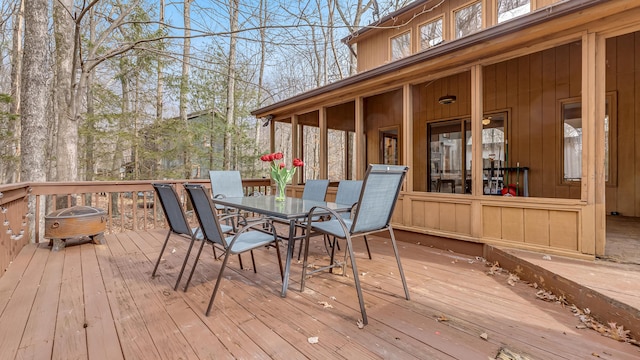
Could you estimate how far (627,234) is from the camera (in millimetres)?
3574

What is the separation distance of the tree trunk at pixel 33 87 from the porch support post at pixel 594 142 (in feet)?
23.3

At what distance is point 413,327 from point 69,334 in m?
2.21

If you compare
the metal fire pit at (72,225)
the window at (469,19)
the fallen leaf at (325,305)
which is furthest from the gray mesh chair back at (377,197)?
the window at (469,19)

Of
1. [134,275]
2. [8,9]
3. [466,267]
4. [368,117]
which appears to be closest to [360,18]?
[368,117]

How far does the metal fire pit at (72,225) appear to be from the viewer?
3732mm

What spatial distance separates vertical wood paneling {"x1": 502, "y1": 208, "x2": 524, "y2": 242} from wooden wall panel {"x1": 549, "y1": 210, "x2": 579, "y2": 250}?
265 millimetres

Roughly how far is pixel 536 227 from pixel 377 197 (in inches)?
83.6

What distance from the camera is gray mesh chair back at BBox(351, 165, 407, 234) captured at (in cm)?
211

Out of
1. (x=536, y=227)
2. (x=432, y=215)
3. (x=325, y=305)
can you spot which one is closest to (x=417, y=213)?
(x=432, y=215)

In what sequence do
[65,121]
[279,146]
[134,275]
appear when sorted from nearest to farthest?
[134,275], [65,121], [279,146]

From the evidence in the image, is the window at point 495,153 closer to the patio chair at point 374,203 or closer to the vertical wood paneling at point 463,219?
the vertical wood paneling at point 463,219

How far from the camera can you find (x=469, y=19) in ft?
19.6

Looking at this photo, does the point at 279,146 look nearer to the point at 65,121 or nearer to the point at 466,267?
the point at 65,121

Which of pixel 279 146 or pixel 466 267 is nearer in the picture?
pixel 466 267
